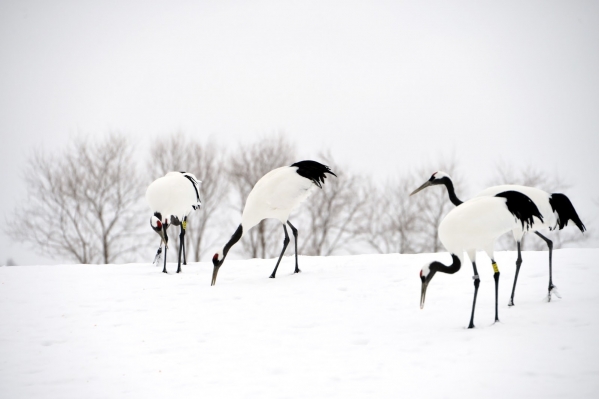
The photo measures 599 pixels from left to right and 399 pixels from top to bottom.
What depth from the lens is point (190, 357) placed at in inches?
229

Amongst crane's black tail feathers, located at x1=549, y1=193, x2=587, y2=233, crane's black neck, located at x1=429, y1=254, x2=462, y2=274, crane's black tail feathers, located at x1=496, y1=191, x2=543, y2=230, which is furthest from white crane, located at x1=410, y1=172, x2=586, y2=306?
crane's black neck, located at x1=429, y1=254, x2=462, y2=274

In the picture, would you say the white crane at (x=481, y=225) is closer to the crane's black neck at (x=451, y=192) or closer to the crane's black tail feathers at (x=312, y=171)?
the crane's black neck at (x=451, y=192)

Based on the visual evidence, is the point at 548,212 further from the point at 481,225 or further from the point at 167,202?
the point at 167,202

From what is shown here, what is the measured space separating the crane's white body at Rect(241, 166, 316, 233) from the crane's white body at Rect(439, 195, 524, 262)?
4.18 meters

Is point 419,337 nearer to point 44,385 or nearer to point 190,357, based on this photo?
point 190,357

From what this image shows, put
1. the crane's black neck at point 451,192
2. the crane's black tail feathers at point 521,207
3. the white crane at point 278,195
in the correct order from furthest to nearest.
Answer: the white crane at point 278,195 < the crane's black neck at point 451,192 < the crane's black tail feathers at point 521,207

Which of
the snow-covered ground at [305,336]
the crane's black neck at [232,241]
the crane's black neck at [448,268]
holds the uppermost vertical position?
the crane's black neck at [232,241]

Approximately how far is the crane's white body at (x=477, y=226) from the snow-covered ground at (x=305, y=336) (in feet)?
3.32

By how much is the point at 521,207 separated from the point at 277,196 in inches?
191

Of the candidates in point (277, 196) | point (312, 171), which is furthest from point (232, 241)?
point (312, 171)

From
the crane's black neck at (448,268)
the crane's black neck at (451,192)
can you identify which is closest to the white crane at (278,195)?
the crane's black neck at (451,192)

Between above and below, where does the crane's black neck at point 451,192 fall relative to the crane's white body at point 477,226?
above

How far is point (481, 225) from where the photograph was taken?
6391 millimetres

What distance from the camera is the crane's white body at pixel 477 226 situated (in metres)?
6.40
